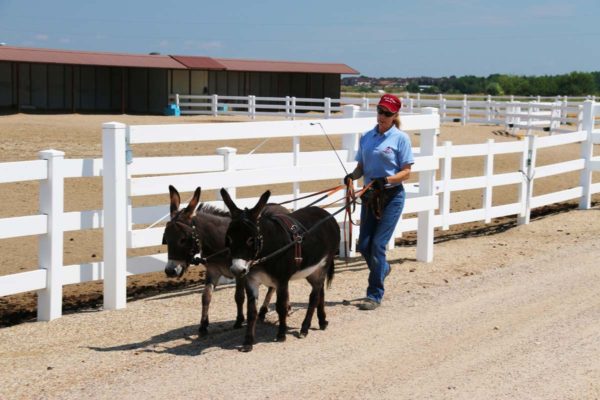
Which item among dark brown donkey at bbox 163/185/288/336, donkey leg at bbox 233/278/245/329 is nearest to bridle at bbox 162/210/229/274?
dark brown donkey at bbox 163/185/288/336

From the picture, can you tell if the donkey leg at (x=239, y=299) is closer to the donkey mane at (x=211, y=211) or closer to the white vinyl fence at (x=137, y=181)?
the donkey mane at (x=211, y=211)

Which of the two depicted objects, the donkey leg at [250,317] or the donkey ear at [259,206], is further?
the donkey leg at [250,317]

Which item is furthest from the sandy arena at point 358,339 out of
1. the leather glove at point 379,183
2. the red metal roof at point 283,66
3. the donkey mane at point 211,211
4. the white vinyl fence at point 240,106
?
the red metal roof at point 283,66

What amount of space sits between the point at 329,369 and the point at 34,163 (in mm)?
3027

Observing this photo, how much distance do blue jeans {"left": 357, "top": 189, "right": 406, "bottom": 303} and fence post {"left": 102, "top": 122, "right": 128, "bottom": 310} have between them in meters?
2.17

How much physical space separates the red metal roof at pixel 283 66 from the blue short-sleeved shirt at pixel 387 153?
38.0 m

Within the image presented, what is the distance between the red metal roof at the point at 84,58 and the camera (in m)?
39.7

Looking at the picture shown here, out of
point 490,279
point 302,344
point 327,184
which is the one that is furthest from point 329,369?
point 327,184

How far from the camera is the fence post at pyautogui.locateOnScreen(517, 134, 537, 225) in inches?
555

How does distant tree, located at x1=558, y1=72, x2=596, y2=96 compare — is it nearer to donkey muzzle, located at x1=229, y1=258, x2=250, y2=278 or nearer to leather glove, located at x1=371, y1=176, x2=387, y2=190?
leather glove, located at x1=371, y1=176, x2=387, y2=190

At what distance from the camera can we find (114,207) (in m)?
8.30

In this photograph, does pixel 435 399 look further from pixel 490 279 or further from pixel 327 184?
pixel 327 184

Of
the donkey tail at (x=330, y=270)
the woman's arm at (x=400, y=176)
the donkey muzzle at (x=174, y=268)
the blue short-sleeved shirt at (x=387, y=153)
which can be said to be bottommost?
the donkey tail at (x=330, y=270)

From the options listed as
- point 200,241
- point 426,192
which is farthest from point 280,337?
point 426,192
